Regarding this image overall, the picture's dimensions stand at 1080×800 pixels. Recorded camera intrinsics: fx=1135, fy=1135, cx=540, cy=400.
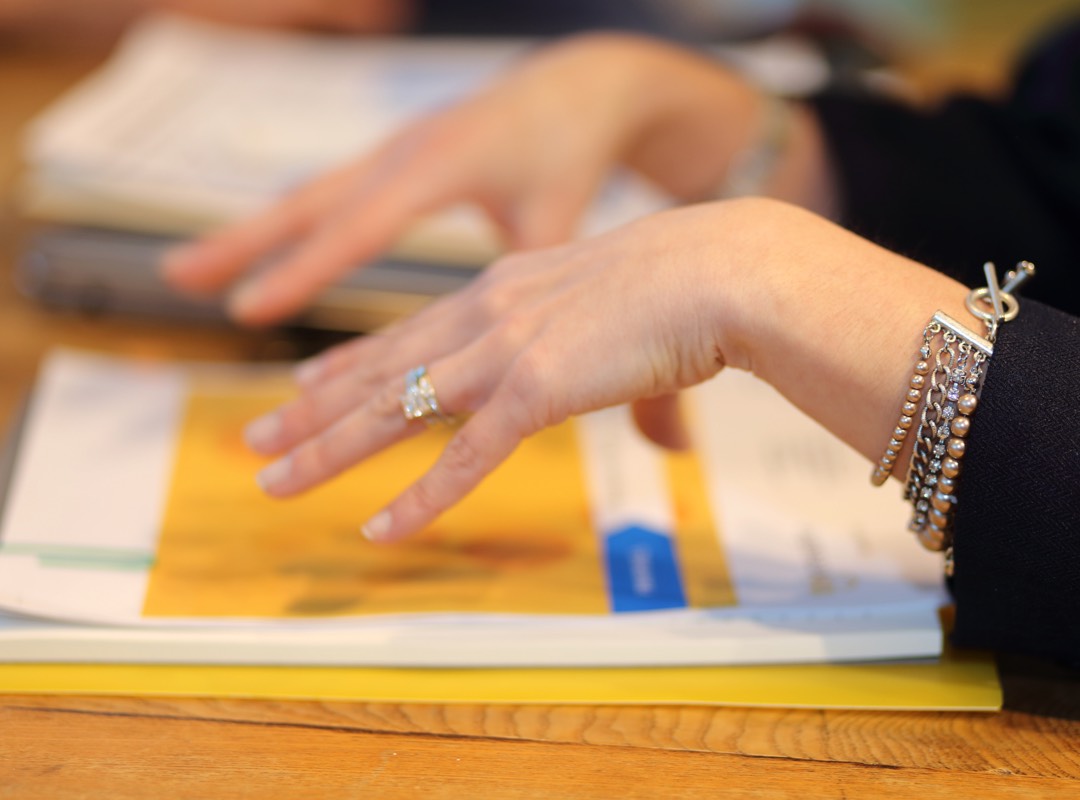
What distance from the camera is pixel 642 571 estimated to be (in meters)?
0.60

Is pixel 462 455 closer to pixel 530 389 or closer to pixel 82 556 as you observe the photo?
pixel 530 389

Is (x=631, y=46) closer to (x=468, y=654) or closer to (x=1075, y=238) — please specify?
(x=1075, y=238)

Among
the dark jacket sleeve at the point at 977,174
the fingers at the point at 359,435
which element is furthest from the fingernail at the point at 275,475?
the dark jacket sleeve at the point at 977,174

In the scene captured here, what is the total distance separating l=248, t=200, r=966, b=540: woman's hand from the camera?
500 mm

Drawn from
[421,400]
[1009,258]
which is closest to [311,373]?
[421,400]

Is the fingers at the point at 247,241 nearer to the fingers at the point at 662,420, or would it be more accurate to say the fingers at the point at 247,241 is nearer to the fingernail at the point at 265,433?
the fingernail at the point at 265,433

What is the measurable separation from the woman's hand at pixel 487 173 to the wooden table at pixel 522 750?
330mm

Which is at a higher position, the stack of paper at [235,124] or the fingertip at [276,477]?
the stack of paper at [235,124]

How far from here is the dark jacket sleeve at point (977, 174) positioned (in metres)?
0.76

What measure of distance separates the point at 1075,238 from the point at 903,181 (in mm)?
122

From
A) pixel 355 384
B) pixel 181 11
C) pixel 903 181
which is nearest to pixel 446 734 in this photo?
pixel 355 384

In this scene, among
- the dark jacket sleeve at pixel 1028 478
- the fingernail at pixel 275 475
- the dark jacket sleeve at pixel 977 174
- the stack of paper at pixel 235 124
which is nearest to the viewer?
the dark jacket sleeve at pixel 1028 478

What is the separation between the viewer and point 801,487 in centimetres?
67

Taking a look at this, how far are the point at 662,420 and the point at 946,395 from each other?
19 centimetres
